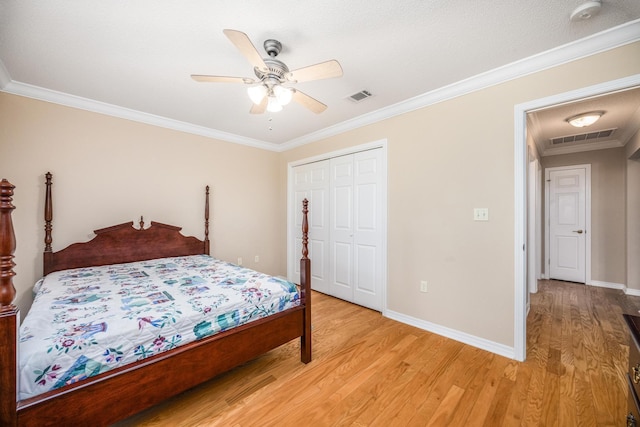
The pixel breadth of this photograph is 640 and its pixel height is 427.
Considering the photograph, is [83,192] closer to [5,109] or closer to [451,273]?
[5,109]

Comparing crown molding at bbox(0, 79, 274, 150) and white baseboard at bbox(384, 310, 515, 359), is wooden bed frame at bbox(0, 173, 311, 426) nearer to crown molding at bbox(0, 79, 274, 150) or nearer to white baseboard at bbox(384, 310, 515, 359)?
crown molding at bbox(0, 79, 274, 150)

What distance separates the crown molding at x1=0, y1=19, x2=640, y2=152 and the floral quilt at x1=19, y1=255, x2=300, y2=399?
1.82 m

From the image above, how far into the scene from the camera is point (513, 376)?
6.40 feet

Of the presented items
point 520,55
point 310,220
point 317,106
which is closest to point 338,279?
point 310,220

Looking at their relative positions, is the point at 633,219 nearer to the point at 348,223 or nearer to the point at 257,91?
the point at 348,223

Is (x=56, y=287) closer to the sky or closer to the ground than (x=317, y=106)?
closer to the ground

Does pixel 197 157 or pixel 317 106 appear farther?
pixel 197 157

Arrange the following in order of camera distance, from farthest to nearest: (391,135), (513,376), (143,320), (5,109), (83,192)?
1. (391,135)
2. (83,192)
3. (5,109)
4. (513,376)
5. (143,320)

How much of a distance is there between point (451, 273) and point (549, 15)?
81.3 inches

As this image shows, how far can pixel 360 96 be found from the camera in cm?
273

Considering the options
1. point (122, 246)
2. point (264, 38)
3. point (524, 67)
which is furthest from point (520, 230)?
point (122, 246)

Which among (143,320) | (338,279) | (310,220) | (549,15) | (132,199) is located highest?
(549,15)

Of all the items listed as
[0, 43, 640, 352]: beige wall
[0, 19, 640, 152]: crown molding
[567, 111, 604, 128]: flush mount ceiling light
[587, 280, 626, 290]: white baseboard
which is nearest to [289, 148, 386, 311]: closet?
[0, 43, 640, 352]: beige wall

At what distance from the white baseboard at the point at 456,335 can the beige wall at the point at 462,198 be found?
4 cm
